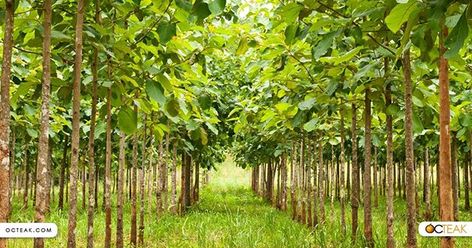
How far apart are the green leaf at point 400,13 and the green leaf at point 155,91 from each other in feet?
5.08

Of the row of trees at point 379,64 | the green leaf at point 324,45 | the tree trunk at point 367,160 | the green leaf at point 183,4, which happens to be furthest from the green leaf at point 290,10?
the tree trunk at point 367,160

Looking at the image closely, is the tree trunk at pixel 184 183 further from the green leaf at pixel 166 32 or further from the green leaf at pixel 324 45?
the green leaf at pixel 324 45

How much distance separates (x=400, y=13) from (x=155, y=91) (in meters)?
1.65

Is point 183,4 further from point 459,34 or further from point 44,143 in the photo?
point 459,34

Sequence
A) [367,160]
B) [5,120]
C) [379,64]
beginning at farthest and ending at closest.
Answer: [367,160], [379,64], [5,120]

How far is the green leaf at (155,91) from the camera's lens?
3324 millimetres

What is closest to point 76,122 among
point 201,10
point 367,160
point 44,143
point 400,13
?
point 44,143

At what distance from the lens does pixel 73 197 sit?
3357 mm

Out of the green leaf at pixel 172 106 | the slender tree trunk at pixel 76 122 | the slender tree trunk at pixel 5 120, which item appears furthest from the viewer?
the green leaf at pixel 172 106

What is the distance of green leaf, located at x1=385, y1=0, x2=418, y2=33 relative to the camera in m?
2.29

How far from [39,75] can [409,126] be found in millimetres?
2594

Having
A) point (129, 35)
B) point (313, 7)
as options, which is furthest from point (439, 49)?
point (129, 35)

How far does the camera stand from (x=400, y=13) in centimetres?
232

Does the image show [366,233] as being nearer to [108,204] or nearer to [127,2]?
[108,204]
